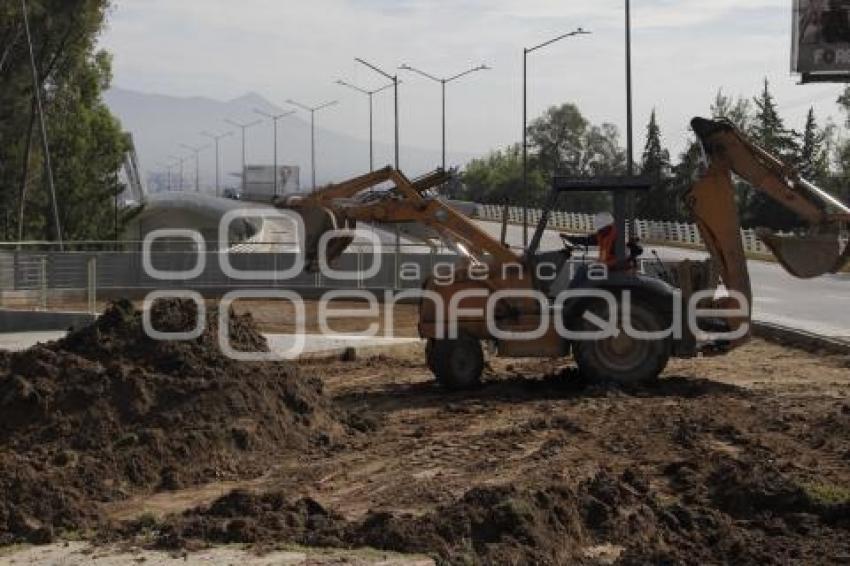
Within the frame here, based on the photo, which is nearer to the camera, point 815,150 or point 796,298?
point 796,298

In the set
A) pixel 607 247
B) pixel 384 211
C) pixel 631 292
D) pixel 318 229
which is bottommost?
pixel 631 292

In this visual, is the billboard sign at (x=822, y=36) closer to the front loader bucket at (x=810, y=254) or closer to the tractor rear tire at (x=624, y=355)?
the front loader bucket at (x=810, y=254)

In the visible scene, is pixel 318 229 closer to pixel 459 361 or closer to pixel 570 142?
pixel 459 361

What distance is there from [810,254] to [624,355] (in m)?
2.60

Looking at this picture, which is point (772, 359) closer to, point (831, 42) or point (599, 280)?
point (599, 280)

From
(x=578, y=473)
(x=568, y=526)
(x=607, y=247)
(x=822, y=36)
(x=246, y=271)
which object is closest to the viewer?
(x=568, y=526)

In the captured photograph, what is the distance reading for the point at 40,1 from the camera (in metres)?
43.7

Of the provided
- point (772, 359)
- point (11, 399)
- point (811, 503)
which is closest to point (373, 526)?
point (811, 503)

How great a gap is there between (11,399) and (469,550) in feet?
19.3

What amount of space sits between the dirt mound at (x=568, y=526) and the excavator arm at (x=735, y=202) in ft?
19.4

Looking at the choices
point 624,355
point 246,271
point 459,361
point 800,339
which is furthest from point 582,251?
point 246,271

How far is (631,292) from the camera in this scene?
14375 millimetres

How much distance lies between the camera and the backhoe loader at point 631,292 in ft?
47.2

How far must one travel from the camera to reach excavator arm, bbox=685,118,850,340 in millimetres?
14414
